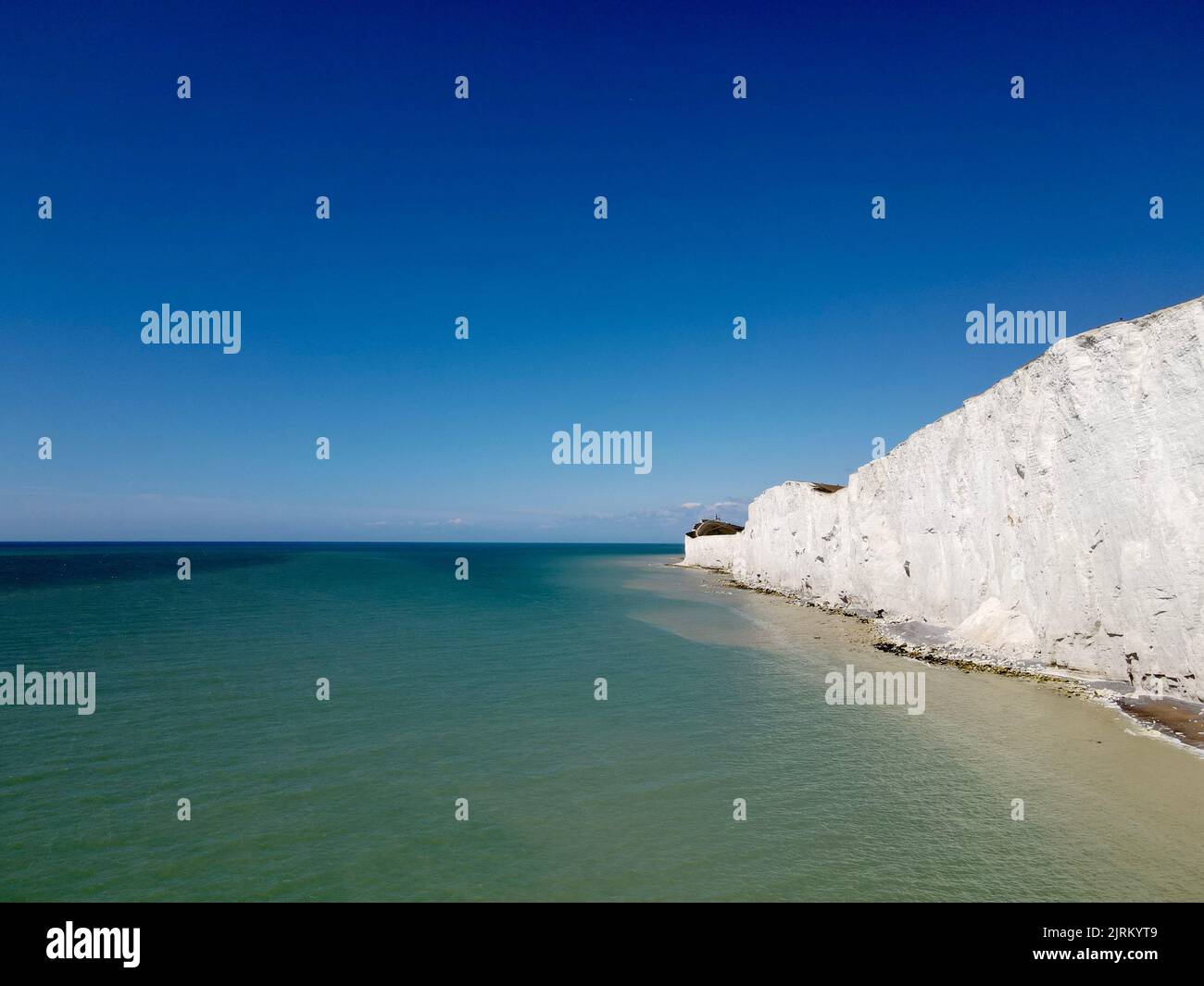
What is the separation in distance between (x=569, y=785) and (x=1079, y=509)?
1737 cm

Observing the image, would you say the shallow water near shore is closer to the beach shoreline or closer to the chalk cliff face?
the beach shoreline

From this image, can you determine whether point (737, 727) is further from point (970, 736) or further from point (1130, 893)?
point (1130, 893)

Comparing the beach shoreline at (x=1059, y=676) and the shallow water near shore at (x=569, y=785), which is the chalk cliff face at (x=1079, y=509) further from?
the shallow water near shore at (x=569, y=785)

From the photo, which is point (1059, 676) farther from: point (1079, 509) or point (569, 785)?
point (569, 785)

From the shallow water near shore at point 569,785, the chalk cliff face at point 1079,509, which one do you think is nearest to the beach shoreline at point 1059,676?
the chalk cliff face at point 1079,509

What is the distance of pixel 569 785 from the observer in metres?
10.7

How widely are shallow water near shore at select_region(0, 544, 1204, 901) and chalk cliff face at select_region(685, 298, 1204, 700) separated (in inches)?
107

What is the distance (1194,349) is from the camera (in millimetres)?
14906

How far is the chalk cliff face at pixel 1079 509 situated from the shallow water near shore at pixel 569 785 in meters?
2.71

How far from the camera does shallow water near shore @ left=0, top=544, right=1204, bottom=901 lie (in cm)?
785

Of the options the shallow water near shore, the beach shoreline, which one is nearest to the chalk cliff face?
the beach shoreline

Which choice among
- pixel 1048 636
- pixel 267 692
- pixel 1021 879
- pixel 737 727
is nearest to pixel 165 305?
pixel 267 692
